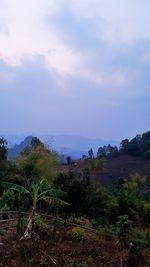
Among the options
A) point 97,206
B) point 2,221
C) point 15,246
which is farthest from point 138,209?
point 15,246

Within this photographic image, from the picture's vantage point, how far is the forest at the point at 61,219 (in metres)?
8.03

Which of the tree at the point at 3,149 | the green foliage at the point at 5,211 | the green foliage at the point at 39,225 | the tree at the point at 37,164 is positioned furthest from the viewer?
the tree at the point at 3,149

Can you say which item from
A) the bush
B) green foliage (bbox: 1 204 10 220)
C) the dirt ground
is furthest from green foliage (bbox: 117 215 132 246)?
green foliage (bbox: 1 204 10 220)

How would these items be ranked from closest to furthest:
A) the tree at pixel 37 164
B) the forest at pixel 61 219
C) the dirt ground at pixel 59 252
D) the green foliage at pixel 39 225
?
the dirt ground at pixel 59 252, the forest at pixel 61 219, the green foliage at pixel 39 225, the tree at pixel 37 164

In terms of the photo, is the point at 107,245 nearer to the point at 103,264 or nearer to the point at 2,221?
the point at 103,264

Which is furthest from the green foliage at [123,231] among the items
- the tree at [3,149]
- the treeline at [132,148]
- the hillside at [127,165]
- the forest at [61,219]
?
the treeline at [132,148]

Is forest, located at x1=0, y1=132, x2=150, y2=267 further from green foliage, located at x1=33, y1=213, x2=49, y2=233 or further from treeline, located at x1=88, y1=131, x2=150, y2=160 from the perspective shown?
treeline, located at x1=88, y1=131, x2=150, y2=160

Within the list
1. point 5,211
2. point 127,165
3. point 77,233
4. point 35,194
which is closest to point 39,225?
point 35,194

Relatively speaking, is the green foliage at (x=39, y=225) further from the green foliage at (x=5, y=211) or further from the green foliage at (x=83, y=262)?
the green foliage at (x=83, y=262)

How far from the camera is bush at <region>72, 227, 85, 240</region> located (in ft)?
31.5

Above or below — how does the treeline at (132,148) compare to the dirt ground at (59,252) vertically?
above

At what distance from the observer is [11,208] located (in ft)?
37.1

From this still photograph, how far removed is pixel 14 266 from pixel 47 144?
10.1 m

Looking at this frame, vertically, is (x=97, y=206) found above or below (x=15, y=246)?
above
